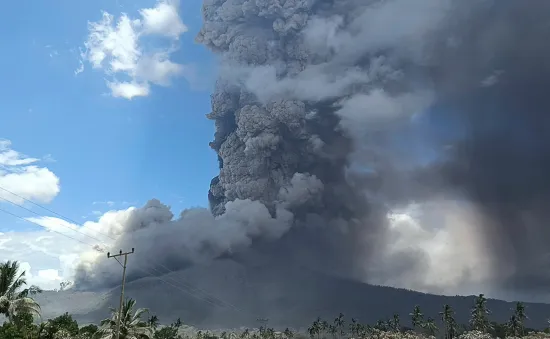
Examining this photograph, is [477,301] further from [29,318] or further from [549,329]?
[29,318]

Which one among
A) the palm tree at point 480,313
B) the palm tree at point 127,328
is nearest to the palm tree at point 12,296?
the palm tree at point 127,328

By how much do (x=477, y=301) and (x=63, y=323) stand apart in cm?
13873

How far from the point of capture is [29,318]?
63844 mm

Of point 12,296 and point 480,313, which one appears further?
point 480,313

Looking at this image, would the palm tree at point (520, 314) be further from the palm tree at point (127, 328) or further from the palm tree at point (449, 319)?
the palm tree at point (127, 328)

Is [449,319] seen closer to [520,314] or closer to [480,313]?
[480,313]

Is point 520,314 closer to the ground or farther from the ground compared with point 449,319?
farther from the ground

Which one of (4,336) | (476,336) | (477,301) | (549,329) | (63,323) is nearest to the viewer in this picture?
(4,336)

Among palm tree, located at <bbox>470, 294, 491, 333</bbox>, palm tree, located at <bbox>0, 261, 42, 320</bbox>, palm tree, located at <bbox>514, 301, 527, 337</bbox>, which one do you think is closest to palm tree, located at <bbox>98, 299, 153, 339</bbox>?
palm tree, located at <bbox>0, 261, 42, 320</bbox>

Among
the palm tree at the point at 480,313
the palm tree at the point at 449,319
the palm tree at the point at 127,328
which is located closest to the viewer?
the palm tree at the point at 127,328

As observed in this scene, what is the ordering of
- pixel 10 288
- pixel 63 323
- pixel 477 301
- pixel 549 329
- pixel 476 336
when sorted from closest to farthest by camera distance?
pixel 10 288, pixel 63 323, pixel 476 336, pixel 477 301, pixel 549 329

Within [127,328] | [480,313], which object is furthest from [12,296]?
[480,313]

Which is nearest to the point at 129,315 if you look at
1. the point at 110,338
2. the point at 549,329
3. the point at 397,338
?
the point at 110,338

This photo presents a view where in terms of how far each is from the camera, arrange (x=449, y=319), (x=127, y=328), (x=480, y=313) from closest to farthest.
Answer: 1. (x=127, y=328)
2. (x=480, y=313)
3. (x=449, y=319)
